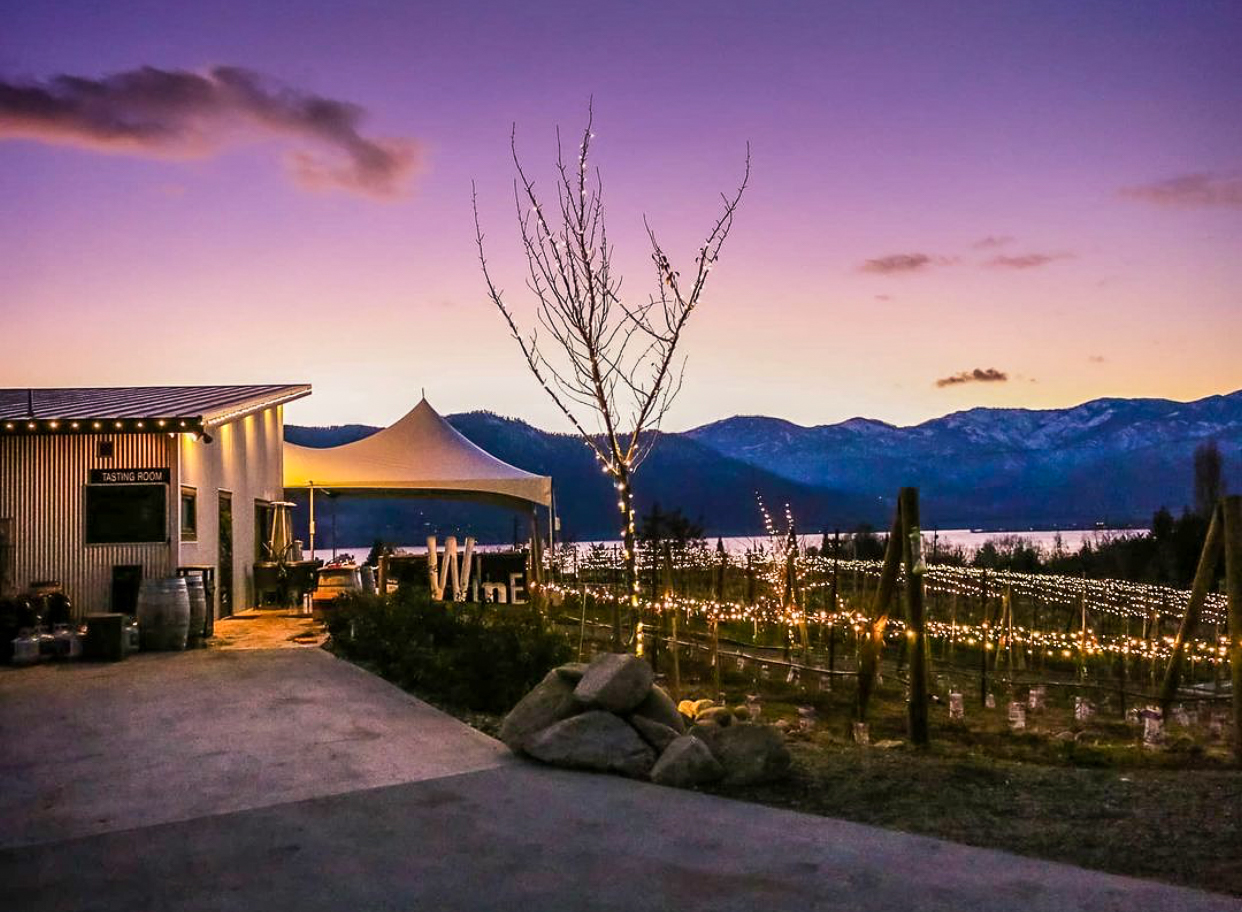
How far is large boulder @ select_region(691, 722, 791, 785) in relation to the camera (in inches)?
248

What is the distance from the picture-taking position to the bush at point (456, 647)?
906 cm

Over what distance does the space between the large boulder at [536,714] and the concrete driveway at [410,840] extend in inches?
6.9

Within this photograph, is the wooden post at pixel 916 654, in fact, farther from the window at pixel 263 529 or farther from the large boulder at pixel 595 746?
the window at pixel 263 529

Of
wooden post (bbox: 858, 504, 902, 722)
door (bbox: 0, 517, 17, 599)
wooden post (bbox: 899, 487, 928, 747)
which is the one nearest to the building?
door (bbox: 0, 517, 17, 599)

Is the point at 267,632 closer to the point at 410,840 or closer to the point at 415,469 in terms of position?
the point at 415,469

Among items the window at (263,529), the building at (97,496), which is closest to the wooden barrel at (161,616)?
the building at (97,496)

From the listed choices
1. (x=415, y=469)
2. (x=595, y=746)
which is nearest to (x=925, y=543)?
(x=415, y=469)

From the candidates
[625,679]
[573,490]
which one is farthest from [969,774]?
[573,490]

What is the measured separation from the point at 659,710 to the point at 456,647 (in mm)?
3676

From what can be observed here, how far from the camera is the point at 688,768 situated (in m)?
6.30

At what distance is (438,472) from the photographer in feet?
70.6

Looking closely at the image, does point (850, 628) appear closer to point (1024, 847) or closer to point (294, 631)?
point (294, 631)

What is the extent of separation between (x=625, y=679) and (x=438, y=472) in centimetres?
1504

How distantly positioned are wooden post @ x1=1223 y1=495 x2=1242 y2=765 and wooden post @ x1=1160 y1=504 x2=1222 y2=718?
63 cm
